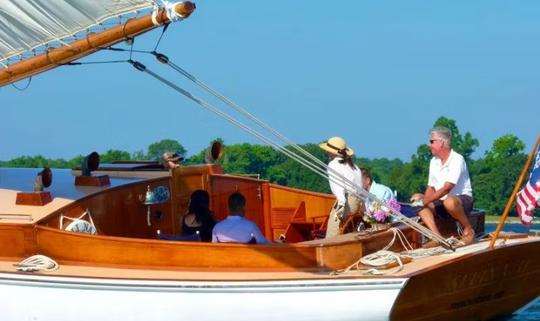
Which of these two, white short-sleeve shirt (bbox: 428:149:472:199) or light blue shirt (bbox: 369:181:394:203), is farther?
light blue shirt (bbox: 369:181:394:203)

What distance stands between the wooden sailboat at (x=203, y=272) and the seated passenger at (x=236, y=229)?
0.81 ft

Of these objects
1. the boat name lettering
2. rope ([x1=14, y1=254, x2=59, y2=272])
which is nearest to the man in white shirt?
the boat name lettering

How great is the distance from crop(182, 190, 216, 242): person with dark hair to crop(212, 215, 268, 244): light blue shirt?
0.68 m

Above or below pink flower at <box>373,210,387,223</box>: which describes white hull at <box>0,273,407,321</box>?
below

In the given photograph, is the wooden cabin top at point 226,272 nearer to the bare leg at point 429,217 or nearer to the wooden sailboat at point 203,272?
the wooden sailboat at point 203,272

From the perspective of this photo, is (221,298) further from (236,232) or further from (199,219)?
(199,219)

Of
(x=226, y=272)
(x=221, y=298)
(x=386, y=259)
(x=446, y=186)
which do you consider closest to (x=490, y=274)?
Answer: (x=446, y=186)

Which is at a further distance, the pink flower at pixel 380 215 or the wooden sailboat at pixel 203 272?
the pink flower at pixel 380 215

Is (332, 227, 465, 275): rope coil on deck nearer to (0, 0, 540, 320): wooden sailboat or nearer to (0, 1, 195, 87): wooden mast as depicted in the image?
(0, 0, 540, 320): wooden sailboat

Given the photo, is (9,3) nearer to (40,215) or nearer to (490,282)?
(40,215)

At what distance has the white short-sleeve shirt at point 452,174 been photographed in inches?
530

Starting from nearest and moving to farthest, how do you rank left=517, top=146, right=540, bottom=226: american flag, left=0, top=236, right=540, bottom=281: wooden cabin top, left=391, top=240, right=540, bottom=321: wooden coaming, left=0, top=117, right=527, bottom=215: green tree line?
1. left=0, top=236, right=540, bottom=281: wooden cabin top
2. left=391, top=240, right=540, bottom=321: wooden coaming
3. left=517, top=146, right=540, bottom=226: american flag
4. left=0, top=117, right=527, bottom=215: green tree line

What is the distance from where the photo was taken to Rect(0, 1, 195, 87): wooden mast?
13.0 metres

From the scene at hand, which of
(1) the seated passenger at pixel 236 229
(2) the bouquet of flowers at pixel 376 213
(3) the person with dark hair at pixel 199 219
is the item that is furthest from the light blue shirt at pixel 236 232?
(2) the bouquet of flowers at pixel 376 213
